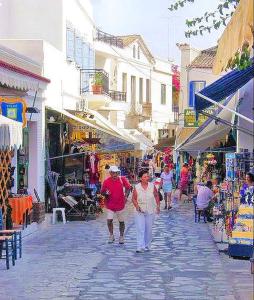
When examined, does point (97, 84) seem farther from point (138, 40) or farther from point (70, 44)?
point (138, 40)

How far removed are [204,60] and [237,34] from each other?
120ft

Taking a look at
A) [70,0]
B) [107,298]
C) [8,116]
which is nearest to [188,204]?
[70,0]

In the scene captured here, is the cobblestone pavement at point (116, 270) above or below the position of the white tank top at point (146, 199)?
below

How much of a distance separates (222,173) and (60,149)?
5.06m

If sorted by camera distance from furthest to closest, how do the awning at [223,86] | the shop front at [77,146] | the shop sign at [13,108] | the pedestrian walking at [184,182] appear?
the pedestrian walking at [184,182] → the shop front at [77,146] → the shop sign at [13,108] → the awning at [223,86]

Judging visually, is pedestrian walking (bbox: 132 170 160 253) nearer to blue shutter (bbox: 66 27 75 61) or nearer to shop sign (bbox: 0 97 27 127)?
shop sign (bbox: 0 97 27 127)

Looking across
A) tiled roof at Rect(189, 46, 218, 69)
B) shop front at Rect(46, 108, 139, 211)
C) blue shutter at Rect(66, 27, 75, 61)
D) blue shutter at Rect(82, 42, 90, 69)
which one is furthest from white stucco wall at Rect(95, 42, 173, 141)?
shop front at Rect(46, 108, 139, 211)

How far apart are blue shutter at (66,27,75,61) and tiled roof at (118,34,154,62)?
19.3 metres

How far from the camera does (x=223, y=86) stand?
9953mm

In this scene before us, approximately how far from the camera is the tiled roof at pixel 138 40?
44794 millimetres

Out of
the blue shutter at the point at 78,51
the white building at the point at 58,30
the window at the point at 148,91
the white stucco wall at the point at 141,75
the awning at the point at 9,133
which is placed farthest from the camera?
the window at the point at 148,91

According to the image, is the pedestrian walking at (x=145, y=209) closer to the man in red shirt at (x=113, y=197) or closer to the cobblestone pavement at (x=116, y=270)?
the cobblestone pavement at (x=116, y=270)

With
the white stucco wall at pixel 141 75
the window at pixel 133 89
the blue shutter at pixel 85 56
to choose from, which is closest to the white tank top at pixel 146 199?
the blue shutter at pixel 85 56

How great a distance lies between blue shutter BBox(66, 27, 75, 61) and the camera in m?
23.8
